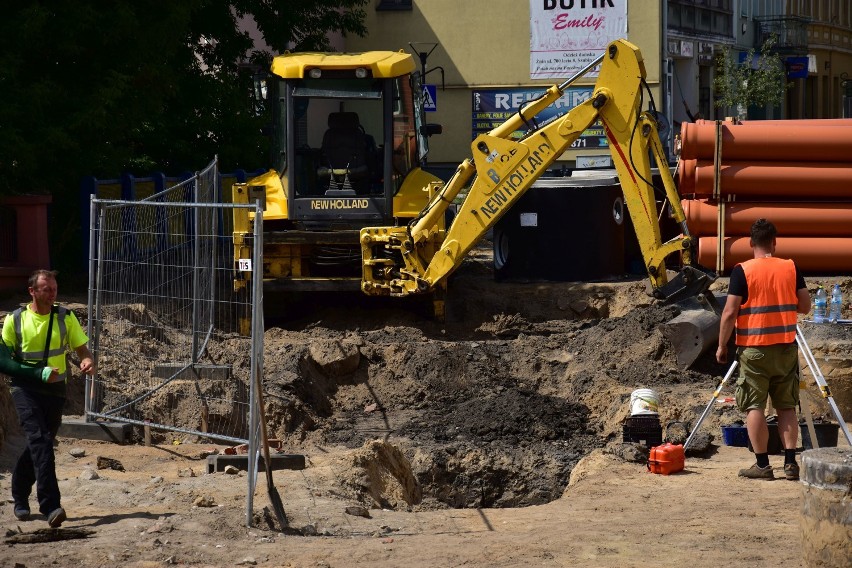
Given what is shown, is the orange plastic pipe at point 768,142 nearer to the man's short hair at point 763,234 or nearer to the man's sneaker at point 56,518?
the man's short hair at point 763,234

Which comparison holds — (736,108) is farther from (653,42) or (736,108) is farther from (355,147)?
(355,147)

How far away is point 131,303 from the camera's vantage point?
1217 centimetres

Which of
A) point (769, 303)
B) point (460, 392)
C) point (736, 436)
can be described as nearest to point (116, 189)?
point (460, 392)

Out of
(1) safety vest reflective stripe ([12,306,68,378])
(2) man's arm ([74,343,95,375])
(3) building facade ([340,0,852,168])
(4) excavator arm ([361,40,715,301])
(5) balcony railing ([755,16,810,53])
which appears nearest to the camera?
(1) safety vest reflective stripe ([12,306,68,378])

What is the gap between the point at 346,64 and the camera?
16.0 m

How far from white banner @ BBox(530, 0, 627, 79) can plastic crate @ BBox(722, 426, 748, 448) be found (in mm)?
25666

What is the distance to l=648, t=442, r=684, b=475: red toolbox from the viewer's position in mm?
10086

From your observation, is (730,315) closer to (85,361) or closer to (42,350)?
(85,361)

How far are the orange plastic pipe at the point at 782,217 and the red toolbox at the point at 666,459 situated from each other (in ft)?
22.5

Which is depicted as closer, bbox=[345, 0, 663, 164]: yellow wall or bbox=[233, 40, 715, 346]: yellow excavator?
bbox=[233, 40, 715, 346]: yellow excavator

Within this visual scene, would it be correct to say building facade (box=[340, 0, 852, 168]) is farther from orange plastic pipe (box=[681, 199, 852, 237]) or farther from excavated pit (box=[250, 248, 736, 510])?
excavated pit (box=[250, 248, 736, 510])

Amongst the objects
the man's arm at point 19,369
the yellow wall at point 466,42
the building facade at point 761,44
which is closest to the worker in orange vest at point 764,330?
the man's arm at point 19,369

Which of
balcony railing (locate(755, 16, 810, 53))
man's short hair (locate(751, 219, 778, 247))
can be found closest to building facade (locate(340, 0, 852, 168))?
balcony railing (locate(755, 16, 810, 53))

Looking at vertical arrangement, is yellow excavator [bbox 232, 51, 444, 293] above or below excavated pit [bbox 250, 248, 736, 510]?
above
